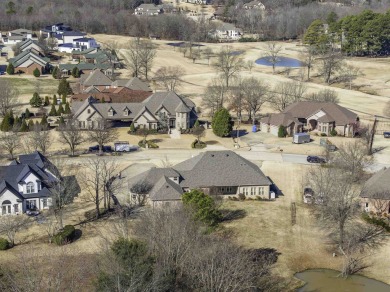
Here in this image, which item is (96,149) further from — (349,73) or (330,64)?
(349,73)

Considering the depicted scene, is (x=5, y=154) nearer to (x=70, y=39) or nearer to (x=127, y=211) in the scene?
(x=127, y=211)

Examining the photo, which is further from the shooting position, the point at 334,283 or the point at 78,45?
the point at 78,45

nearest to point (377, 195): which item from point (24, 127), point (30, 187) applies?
point (30, 187)

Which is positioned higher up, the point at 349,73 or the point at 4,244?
the point at 349,73

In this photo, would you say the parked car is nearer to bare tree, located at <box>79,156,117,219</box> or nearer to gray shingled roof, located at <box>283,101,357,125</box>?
bare tree, located at <box>79,156,117,219</box>

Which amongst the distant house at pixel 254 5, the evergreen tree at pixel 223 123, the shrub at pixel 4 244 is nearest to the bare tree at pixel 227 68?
the evergreen tree at pixel 223 123

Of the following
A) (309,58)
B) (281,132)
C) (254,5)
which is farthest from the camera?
(254,5)

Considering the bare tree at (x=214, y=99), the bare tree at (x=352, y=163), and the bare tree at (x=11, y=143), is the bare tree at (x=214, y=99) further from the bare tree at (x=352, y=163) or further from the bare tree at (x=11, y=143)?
the bare tree at (x=11, y=143)
